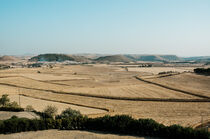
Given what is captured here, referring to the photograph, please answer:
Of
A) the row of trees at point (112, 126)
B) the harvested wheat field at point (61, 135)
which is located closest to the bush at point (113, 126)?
the row of trees at point (112, 126)

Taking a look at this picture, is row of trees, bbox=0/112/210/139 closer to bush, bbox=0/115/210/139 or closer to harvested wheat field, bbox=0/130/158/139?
bush, bbox=0/115/210/139

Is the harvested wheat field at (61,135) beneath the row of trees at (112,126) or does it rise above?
beneath

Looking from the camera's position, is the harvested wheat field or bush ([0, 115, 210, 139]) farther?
the harvested wheat field

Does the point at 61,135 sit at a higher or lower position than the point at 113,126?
lower

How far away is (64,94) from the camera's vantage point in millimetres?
48875

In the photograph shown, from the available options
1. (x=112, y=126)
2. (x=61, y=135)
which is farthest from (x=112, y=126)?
(x=61, y=135)

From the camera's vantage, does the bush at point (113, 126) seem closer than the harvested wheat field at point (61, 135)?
Yes

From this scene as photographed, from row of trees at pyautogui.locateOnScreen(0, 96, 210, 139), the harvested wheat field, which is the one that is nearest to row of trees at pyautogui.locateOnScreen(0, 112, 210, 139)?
row of trees at pyautogui.locateOnScreen(0, 96, 210, 139)

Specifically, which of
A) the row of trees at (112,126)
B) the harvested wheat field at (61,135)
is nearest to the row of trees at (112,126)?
the row of trees at (112,126)

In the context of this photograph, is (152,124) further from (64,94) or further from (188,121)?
(64,94)

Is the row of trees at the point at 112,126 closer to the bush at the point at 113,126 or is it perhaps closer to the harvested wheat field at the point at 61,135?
the bush at the point at 113,126

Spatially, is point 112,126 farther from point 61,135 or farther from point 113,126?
point 61,135

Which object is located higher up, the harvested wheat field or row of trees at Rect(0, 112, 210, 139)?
row of trees at Rect(0, 112, 210, 139)

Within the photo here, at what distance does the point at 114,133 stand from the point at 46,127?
7143 millimetres
